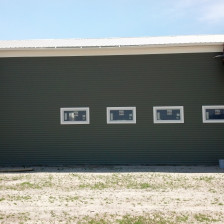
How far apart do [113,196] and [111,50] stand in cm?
737

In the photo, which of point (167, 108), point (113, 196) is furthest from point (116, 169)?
point (113, 196)

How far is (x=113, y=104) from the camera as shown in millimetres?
12656

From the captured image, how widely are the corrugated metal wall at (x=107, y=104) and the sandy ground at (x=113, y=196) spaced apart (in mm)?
1396

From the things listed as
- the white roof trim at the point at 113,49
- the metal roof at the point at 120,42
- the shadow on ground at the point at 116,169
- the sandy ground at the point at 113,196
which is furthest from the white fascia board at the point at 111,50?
the sandy ground at the point at 113,196

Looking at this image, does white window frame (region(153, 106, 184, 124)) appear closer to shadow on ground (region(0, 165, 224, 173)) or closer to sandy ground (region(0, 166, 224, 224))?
shadow on ground (region(0, 165, 224, 173))

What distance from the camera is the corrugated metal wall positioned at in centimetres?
1246

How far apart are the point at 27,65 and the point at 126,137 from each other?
5.36 metres

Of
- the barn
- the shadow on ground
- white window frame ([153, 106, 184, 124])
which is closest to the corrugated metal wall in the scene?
the barn

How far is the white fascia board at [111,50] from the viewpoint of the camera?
41.2 ft

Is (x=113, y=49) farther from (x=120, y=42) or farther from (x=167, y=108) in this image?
(x=167, y=108)

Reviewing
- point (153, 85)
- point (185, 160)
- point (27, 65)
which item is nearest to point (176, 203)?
point (185, 160)

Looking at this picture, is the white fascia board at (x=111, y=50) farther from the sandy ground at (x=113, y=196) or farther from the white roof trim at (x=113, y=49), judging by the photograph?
the sandy ground at (x=113, y=196)

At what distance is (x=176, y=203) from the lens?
21.1ft

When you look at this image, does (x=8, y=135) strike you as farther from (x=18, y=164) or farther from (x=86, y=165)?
(x=86, y=165)
